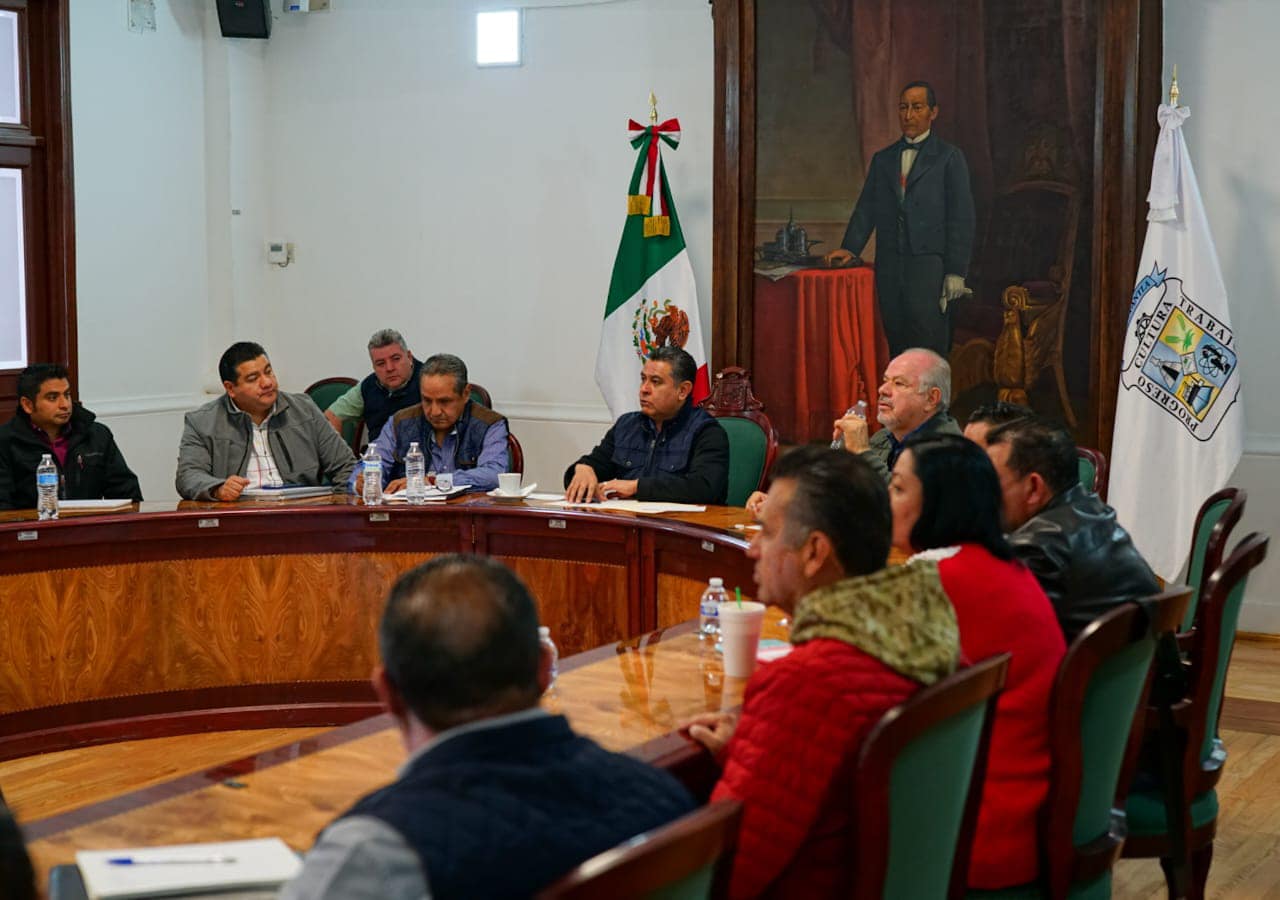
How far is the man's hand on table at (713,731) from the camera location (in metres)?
2.18

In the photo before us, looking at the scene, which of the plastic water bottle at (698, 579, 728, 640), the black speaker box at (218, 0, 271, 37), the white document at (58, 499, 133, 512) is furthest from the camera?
the black speaker box at (218, 0, 271, 37)

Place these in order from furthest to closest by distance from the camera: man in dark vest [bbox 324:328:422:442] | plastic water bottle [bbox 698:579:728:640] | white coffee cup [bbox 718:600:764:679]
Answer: man in dark vest [bbox 324:328:422:442]
plastic water bottle [bbox 698:579:728:640]
white coffee cup [bbox 718:600:764:679]

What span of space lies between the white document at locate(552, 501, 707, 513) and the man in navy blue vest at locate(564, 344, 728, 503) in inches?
2.8

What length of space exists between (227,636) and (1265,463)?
157 inches

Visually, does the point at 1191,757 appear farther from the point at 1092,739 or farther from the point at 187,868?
the point at 187,868

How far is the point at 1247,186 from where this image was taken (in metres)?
5.73

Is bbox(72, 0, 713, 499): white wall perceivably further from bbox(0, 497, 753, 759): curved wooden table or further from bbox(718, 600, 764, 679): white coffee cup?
bbox(718, 600, 764, 679): white coffee cup

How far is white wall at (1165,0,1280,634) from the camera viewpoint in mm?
5680

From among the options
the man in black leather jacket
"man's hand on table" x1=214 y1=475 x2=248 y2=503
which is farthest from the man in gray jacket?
the man in black leather jacket

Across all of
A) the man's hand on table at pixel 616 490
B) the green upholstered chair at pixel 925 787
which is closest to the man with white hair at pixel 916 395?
the man's hand on table at pixel 616 490

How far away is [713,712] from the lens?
7.91ft

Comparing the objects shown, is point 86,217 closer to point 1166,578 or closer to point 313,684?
point 313,684

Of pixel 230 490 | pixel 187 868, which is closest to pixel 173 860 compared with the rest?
pixel 187 868

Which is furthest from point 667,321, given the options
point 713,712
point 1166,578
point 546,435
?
point 713,712
